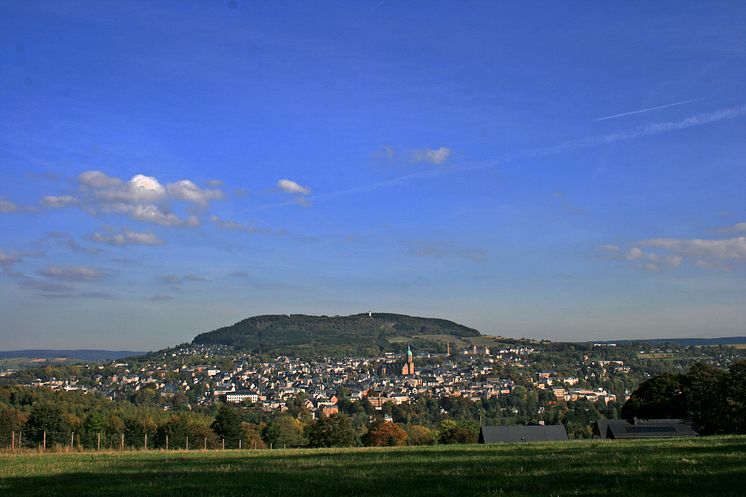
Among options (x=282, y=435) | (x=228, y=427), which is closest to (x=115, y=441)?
(x=228, y=427)

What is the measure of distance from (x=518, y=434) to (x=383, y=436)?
59.2ft

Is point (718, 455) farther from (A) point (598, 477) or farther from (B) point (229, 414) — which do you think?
(B) point (229, 414)

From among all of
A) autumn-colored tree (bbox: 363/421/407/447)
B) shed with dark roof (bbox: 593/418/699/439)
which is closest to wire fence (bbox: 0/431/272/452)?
autumn-colored tree (bbox: 363/421/407/447)

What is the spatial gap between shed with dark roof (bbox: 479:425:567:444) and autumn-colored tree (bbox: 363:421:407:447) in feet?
42.6

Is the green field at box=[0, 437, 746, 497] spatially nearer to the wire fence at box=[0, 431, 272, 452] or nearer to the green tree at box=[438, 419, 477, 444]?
the wire fence at box=[0, 431, 272, 452]

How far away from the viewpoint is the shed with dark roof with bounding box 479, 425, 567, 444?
81250 mm

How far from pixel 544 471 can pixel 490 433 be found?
6679cm

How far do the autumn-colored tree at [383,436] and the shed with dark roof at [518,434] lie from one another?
1298 cm

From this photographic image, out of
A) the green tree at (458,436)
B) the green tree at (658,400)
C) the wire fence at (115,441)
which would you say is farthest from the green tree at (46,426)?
the green tree at (658,400)

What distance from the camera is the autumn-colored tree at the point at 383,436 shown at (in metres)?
89.8

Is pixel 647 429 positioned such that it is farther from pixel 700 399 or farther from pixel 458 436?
pixel 458 436

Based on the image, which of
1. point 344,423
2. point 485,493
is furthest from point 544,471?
point 344,423

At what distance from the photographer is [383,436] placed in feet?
296

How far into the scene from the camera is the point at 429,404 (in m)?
199
